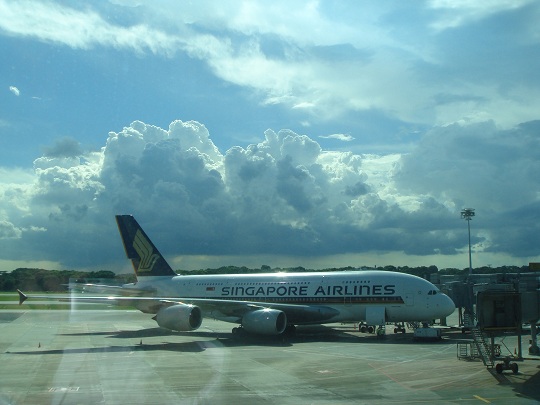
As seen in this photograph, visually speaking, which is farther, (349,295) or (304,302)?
(304,302)

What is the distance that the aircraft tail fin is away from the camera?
51.7 meters

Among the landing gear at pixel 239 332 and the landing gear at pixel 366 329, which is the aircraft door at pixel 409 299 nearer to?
the landing gear at pixel 366 329

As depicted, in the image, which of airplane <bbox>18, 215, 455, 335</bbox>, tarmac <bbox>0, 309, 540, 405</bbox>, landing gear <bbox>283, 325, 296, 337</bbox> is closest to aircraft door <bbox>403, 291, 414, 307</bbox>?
airplane <bbox>18, 215, 455, 335</bbox>

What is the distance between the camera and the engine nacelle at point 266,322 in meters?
37.7

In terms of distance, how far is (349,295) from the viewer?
4019 cm

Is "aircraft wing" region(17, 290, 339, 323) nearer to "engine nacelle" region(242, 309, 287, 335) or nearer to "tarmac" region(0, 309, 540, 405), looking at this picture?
"engine nacelle" region(242, 309, 287, 335)

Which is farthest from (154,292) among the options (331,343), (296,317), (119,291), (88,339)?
(331,343)

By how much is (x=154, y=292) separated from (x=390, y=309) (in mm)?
20643

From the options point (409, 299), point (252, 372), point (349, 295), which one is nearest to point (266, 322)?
point (349, 295)

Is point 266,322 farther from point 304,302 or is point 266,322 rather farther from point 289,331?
point 304,302

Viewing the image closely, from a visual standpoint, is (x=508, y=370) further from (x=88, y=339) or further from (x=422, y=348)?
(x=88, y=339)

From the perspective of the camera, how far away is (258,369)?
955 inches

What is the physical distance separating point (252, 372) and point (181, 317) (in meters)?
15.1

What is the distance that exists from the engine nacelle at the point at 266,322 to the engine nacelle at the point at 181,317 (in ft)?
10.5
